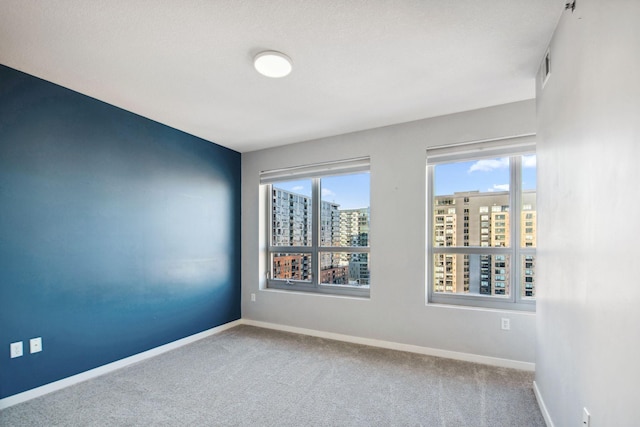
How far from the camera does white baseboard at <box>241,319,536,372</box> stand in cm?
283

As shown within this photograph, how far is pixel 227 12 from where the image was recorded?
1733 millimetres

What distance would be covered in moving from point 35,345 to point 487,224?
160 inches

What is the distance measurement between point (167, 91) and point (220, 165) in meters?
1.61

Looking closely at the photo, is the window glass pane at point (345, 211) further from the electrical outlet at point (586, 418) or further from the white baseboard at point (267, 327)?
the electrical outlet at point (586, 418)

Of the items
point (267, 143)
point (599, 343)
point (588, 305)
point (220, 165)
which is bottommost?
point (599, 343)

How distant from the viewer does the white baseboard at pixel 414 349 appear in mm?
2830

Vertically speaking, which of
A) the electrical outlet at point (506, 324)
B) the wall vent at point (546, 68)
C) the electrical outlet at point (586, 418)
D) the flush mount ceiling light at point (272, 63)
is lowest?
the electrical outlet at point (506, 324)

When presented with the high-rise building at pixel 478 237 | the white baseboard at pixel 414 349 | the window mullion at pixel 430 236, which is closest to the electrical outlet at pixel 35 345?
the white baseboard at pixel 414 349

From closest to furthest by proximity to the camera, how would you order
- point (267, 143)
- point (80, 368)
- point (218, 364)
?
point (80, 368) < point (218, 364) < point (267, 143)

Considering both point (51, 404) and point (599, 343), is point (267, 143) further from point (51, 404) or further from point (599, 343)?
point (599, 343)

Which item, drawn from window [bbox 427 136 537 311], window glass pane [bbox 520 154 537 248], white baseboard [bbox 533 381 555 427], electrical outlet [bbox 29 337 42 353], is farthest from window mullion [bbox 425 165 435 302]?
electrical outlet [bbox 29 337 42 353]

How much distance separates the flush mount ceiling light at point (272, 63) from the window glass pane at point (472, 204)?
1.99 meters

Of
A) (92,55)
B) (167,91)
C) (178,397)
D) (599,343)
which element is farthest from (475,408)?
(92,55)

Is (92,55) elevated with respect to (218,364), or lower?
elevated
